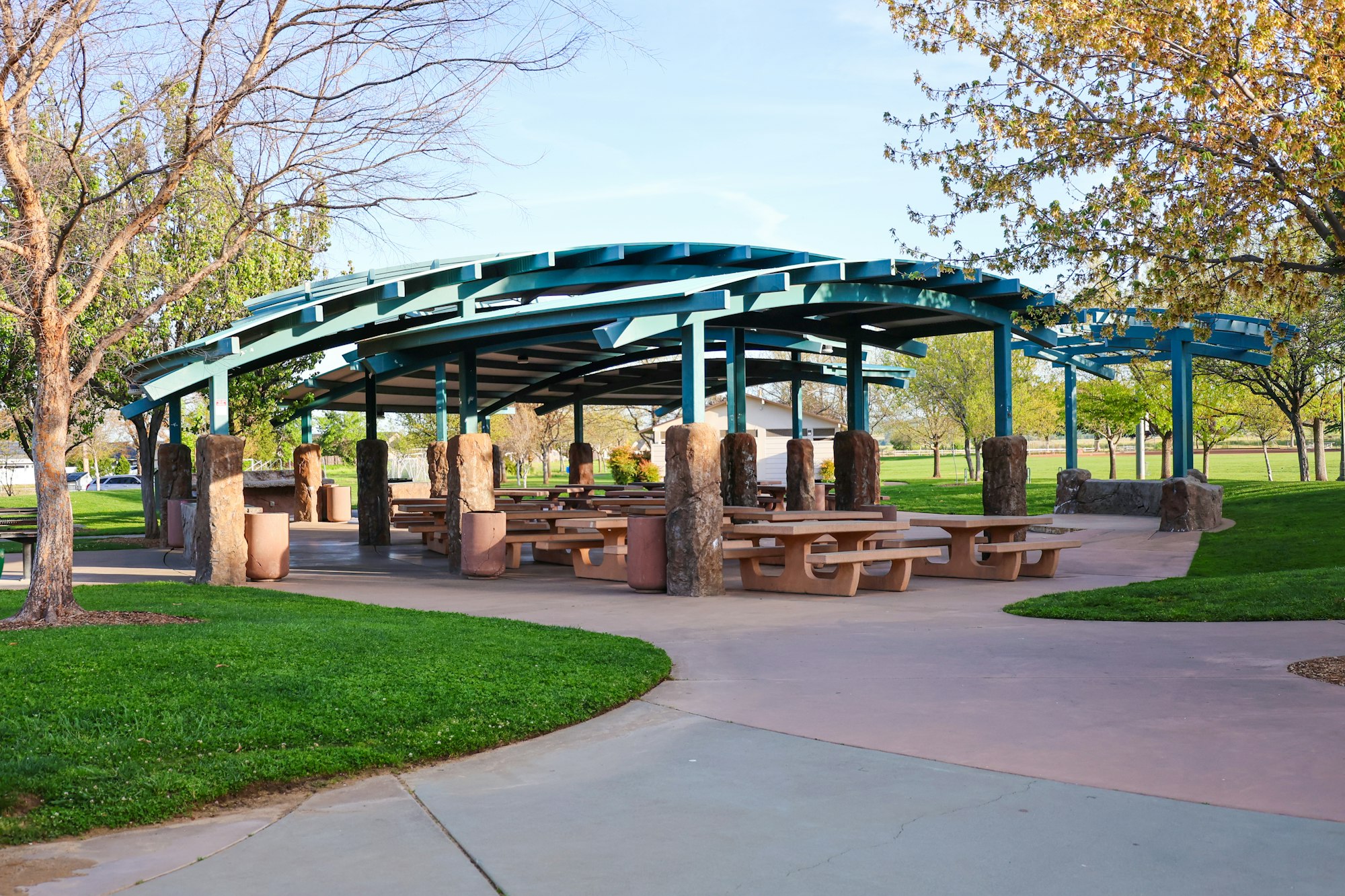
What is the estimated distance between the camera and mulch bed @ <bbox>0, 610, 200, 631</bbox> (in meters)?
8.48

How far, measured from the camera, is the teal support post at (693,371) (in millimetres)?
11312

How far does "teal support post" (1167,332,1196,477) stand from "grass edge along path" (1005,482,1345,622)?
3649mm

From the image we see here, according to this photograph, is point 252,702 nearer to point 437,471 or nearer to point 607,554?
point 607,554

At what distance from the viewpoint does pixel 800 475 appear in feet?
61.2

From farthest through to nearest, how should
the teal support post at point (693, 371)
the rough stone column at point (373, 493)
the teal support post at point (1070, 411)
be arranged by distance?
1. the teal support post at point (1070, 411)
2. the rough stone column at point (373, 493)
3. the teal support post at point (693, 371)

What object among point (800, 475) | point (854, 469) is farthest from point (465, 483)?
point (800, 475)

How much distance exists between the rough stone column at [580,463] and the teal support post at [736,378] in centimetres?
899

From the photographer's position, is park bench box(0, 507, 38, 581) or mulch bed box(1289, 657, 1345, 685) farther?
park bench box(0, 507, 38, 581)

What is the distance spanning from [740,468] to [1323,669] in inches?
387

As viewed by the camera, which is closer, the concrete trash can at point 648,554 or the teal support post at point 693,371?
the teal support post at point 693,371

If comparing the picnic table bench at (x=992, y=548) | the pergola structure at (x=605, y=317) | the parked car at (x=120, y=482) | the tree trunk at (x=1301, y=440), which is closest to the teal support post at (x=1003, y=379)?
the pergola structure at (x=605, y=317)

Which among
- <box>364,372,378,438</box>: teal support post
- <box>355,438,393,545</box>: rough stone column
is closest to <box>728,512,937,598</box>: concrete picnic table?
<box>355,438,393,545</box>: rough stone column

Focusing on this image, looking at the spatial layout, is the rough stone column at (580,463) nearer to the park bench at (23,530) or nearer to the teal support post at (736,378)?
the teal support post at (736,378)

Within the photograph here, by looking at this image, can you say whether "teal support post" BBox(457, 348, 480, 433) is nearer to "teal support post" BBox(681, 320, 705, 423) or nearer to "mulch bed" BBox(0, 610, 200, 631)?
"teal support post" BBox(681, 320, 705, 423)
